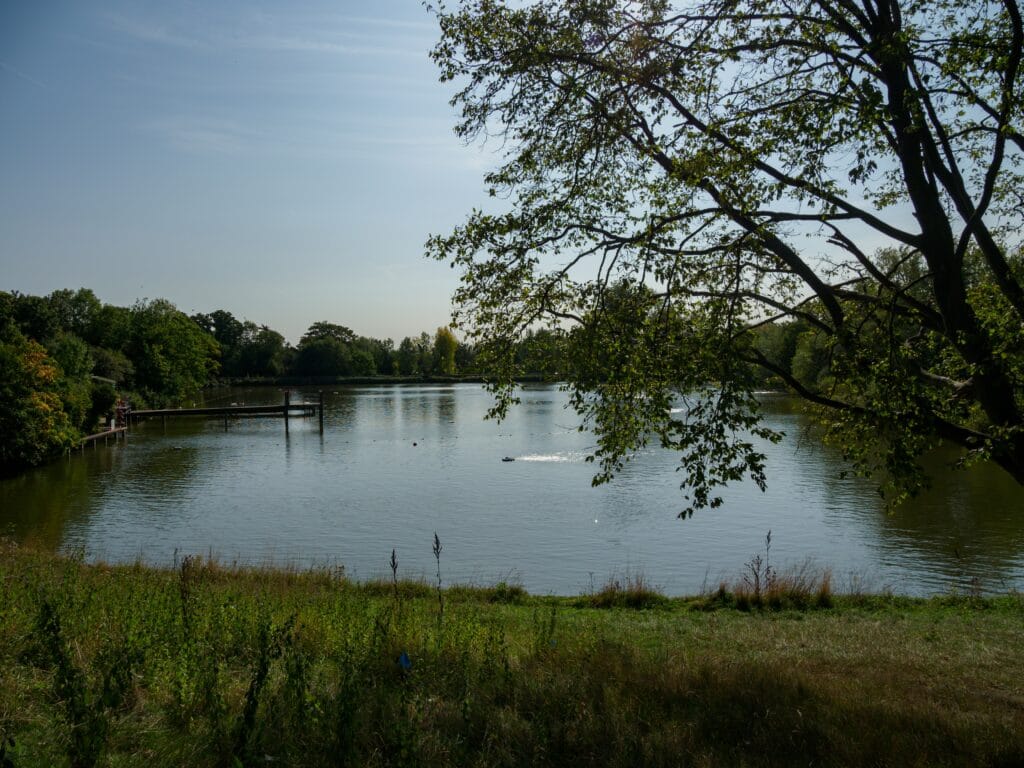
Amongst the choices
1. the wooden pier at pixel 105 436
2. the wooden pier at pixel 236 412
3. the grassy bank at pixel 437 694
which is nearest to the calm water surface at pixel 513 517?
the wooden pier at pixel 105 436

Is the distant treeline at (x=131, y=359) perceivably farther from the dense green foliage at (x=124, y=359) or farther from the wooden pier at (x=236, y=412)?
the wooden pier at (x=236, y=412)

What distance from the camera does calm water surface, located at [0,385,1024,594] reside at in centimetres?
1820

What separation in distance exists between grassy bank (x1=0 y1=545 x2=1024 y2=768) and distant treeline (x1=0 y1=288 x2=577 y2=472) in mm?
3995

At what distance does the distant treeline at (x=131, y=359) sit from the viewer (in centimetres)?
3541

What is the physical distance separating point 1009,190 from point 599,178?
5.54 metres

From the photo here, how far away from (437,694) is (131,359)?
8510 cm

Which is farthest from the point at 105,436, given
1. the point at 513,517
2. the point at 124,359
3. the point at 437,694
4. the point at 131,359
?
the point at 437,694

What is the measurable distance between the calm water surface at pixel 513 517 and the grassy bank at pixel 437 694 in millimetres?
5357

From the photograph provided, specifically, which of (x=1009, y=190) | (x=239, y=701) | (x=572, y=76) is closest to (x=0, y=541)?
(x=239, y=701)

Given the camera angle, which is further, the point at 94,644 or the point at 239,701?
the point at 94,644

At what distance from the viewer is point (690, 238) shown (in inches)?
347

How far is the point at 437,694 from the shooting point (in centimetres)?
531

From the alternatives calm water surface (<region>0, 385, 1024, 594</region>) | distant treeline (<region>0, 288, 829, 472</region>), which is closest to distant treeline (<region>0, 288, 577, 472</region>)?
distant treeline (<region>0, 288, 829, 472</region>)

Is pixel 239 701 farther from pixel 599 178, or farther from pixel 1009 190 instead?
pixel 1009 190
